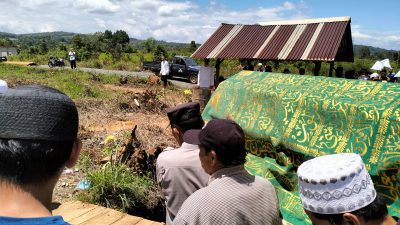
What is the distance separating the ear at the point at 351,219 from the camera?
156 cm

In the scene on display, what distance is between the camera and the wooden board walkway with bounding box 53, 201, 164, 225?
3.53 metres

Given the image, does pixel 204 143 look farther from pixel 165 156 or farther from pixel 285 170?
pixel 285 170

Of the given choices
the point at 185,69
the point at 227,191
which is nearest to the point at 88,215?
the point at 227,191

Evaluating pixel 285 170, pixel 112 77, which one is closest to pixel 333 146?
pixel 285 170

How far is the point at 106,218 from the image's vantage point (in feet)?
11.9

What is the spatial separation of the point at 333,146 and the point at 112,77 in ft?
64.1

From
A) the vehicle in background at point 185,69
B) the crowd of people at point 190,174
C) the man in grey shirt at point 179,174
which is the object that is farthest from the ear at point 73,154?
the vehicle in background at point 185,69

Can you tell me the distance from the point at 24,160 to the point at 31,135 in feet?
0.24

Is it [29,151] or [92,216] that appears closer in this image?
[29,151]

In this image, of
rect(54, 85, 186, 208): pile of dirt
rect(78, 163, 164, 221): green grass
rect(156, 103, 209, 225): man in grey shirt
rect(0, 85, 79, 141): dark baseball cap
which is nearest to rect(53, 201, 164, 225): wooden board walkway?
rect(78, 163, 164, 221): green grass

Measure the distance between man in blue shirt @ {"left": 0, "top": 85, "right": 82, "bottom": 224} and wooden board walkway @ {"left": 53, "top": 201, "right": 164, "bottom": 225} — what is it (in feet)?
8.42

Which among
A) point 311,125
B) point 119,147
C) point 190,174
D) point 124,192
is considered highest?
point 311,125

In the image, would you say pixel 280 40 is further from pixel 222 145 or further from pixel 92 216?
pixel 222 145

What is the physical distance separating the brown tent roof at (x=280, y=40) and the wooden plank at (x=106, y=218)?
6.50 metres
